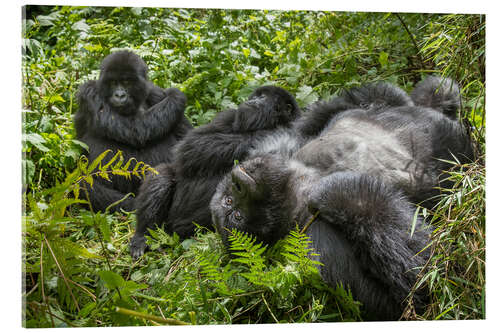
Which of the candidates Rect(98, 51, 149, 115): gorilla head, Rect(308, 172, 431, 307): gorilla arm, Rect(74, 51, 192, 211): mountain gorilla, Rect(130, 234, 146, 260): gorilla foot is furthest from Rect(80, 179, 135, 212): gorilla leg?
Rect(308, 172, 431, 307): gorilla arm

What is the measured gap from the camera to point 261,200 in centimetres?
256

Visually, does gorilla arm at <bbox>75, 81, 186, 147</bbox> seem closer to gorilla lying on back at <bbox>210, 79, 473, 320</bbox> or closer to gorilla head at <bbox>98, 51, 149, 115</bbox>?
gorilla head at <bbox>98, 51, 149, 115</bbox>

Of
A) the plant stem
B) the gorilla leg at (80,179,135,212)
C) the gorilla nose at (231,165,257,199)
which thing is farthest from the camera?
the gorilla leg at (80,179,135,212)

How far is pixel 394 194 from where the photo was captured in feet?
7.81

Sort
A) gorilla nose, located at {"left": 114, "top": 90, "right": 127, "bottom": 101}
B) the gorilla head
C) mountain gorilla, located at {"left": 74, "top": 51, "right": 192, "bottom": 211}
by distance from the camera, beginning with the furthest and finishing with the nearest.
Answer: gorilla nose, located at {"left": 114, "top": 90, "right": 127, "bottom": 101} → mountain gorilla, located at {"left": 74, "top": 51, "right": 192, "bottom": 211} → the gorilla head

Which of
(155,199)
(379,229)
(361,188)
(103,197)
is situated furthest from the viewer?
(155,199)

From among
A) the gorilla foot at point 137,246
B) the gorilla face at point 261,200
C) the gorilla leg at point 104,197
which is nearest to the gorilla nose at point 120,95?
the gorilla leg at point 104,197

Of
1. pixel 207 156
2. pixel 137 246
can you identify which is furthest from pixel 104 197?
pixel 207 156

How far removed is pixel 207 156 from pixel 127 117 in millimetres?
771

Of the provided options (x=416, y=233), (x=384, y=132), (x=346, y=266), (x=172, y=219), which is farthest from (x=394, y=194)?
(x=172, y=219)

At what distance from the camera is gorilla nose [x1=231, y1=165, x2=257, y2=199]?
99.3 inches

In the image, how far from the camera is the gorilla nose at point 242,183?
99.3 inches

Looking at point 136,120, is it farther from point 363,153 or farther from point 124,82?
point 363,153
